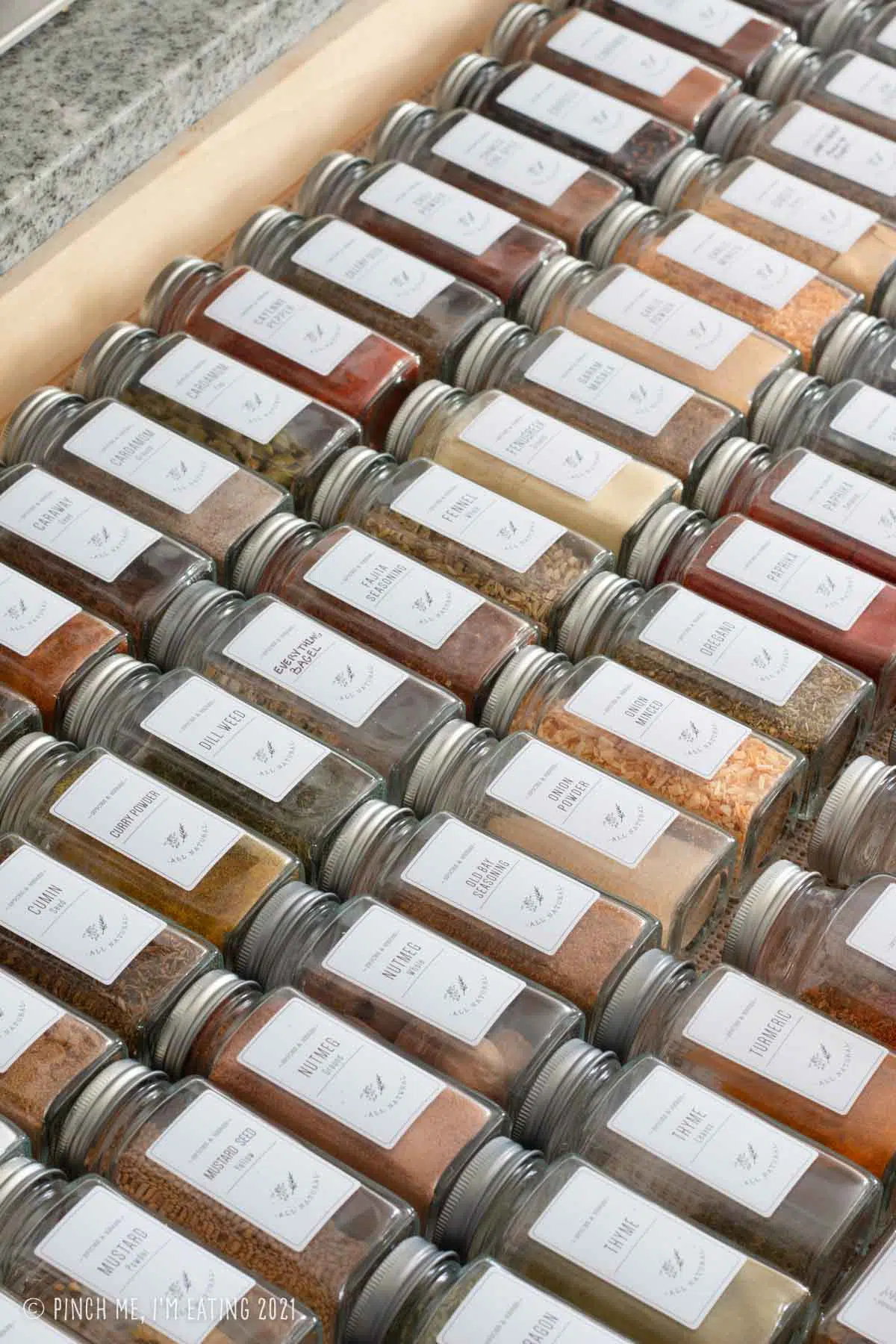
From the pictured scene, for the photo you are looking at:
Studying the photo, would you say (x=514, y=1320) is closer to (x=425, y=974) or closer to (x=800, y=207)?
(x=425, y=974)

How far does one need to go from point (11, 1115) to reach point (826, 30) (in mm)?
1234

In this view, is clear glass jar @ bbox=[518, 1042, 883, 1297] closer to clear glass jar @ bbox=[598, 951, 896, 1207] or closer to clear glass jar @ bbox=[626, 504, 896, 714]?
clear glass jar @ bbox=[598, 951, 896, 1207]

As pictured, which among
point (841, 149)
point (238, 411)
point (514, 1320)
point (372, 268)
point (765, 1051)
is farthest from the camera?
point (841, 149)

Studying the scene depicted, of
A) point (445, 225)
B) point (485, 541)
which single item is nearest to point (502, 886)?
point (485, 541)

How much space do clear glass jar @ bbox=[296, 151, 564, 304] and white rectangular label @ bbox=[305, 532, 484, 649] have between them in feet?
1.04

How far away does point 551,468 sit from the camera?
1422 millimetres

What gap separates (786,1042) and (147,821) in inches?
16.1

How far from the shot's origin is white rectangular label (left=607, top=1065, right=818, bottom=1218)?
106 cm

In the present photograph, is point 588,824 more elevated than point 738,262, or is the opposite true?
point 738,262

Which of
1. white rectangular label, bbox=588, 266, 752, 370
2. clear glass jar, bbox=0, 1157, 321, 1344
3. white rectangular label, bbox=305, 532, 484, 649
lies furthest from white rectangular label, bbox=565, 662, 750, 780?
clear glass jar, bbox=0, 1157, 321, 1344

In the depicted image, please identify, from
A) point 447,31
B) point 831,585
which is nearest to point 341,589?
point 831,585

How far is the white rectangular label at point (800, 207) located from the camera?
1.60 m

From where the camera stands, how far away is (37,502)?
4.55 ft

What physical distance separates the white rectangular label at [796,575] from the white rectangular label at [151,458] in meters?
0.36
